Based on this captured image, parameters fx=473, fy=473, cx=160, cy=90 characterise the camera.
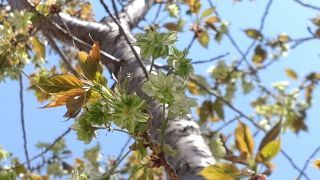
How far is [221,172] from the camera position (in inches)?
26.7

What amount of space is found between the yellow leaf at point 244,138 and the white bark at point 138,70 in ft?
0.30

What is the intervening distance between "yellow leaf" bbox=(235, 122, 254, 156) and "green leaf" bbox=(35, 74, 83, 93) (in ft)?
0.94

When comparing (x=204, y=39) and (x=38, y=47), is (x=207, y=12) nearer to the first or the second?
(x=204, y=39)

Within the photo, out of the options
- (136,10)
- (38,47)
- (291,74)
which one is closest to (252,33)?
(291,74)

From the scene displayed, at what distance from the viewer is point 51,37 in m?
1.50

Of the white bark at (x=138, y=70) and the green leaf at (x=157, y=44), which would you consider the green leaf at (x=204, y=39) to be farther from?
the green leaf at (x=157, y=44)

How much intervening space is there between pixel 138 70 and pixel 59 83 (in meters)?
0.52

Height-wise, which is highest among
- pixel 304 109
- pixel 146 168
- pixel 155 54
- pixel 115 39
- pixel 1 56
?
pixel 304 109

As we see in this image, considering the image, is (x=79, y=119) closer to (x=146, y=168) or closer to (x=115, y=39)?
(x=146, y=168)

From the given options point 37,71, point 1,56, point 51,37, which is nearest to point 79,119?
point 1,56

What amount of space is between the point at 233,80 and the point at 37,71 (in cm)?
128

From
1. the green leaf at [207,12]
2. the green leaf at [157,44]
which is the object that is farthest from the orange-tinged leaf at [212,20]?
the green leaf at [157,44]

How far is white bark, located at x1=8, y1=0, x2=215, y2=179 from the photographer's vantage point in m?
0.84

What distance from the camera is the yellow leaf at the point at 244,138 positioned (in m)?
0.75
